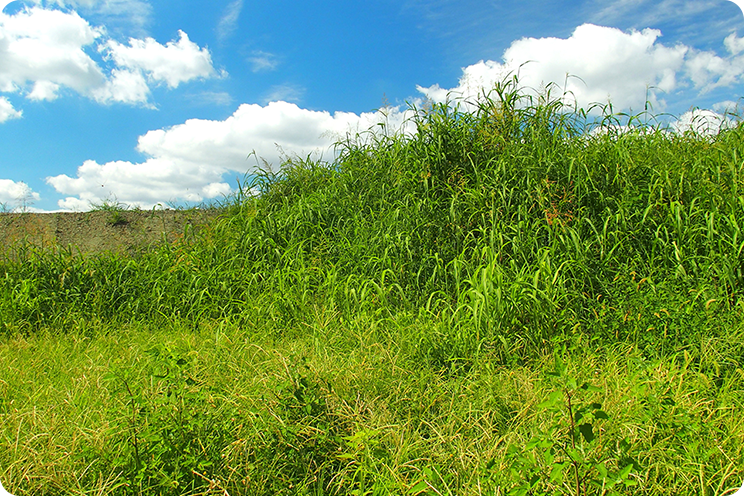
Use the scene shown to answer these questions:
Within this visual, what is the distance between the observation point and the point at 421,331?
281cm

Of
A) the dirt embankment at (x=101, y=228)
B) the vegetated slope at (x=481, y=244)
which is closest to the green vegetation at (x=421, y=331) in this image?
the vegetated slope at (x=481, y=244)

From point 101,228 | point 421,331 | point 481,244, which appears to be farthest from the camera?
point 101,228

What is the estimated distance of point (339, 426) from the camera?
1.93m

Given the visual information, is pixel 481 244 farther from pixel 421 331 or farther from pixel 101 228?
pixel 101 228

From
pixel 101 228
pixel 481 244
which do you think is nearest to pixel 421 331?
pixel 481 244

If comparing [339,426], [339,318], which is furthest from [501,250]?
[339,426]

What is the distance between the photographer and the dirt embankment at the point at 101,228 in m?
5.43

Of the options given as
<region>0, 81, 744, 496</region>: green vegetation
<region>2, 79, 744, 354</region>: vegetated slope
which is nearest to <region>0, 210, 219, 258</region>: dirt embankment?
<region>0, 81, 744, 496</region>: green vegetation

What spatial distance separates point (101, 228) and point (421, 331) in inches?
195

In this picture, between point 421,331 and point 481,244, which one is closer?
point 421,331

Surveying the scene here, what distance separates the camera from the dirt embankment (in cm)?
543

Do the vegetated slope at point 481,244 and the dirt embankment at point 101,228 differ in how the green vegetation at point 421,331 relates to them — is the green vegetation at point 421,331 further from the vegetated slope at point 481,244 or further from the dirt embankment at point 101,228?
the dirt embankment at point 101,228

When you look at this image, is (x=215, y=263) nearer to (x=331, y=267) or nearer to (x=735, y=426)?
(x=331, y=267)

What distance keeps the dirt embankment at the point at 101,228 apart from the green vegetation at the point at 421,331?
0.47m
